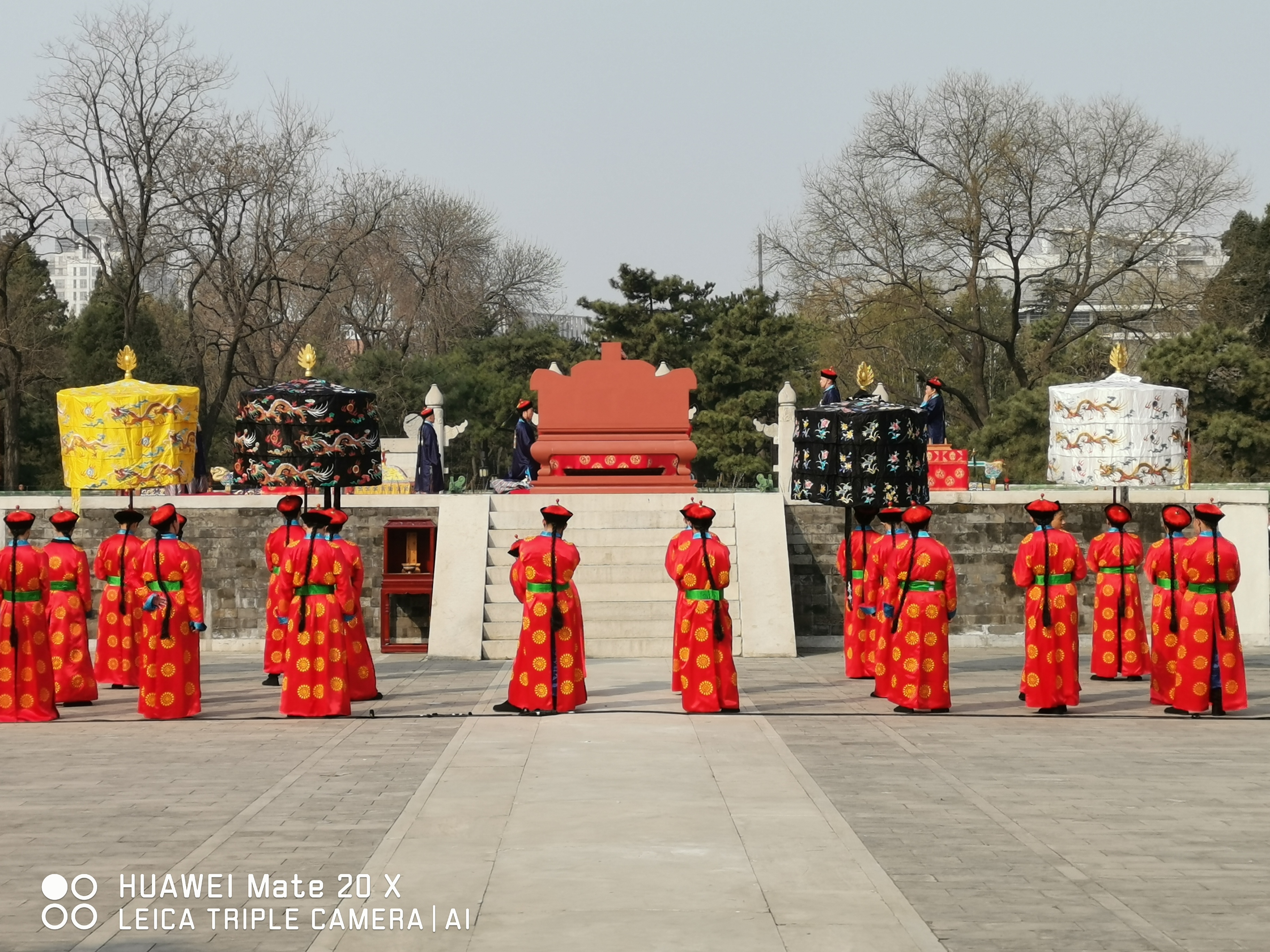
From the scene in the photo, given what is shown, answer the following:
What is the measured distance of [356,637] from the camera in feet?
41.5

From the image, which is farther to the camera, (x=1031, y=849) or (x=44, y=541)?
(x=44, y=541)

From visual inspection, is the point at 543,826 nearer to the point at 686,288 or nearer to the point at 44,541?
the point at 44,541

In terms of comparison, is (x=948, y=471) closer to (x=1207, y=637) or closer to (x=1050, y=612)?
(x=1050, y=612)

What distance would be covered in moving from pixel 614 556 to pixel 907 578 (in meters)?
5.55

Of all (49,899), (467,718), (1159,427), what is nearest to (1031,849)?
(49,899)

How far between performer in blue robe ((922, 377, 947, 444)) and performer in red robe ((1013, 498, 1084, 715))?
4.45 m

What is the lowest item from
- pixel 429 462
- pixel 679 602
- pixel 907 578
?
pixel 679 602

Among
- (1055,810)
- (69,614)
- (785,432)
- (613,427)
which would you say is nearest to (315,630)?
(69,614)

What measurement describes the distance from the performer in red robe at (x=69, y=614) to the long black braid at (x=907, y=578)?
6916 mm

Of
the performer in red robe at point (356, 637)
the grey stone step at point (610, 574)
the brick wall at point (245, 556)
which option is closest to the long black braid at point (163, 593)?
the performer in red robe at point (356, 637)

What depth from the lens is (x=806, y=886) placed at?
652 centimetres

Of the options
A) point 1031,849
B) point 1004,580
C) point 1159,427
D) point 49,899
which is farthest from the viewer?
point 1004,580

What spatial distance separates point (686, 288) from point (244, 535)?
24.9m

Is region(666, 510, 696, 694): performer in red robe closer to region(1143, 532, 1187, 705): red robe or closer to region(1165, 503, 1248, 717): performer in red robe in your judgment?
region(1143, 532, 1187, 705): red robe
